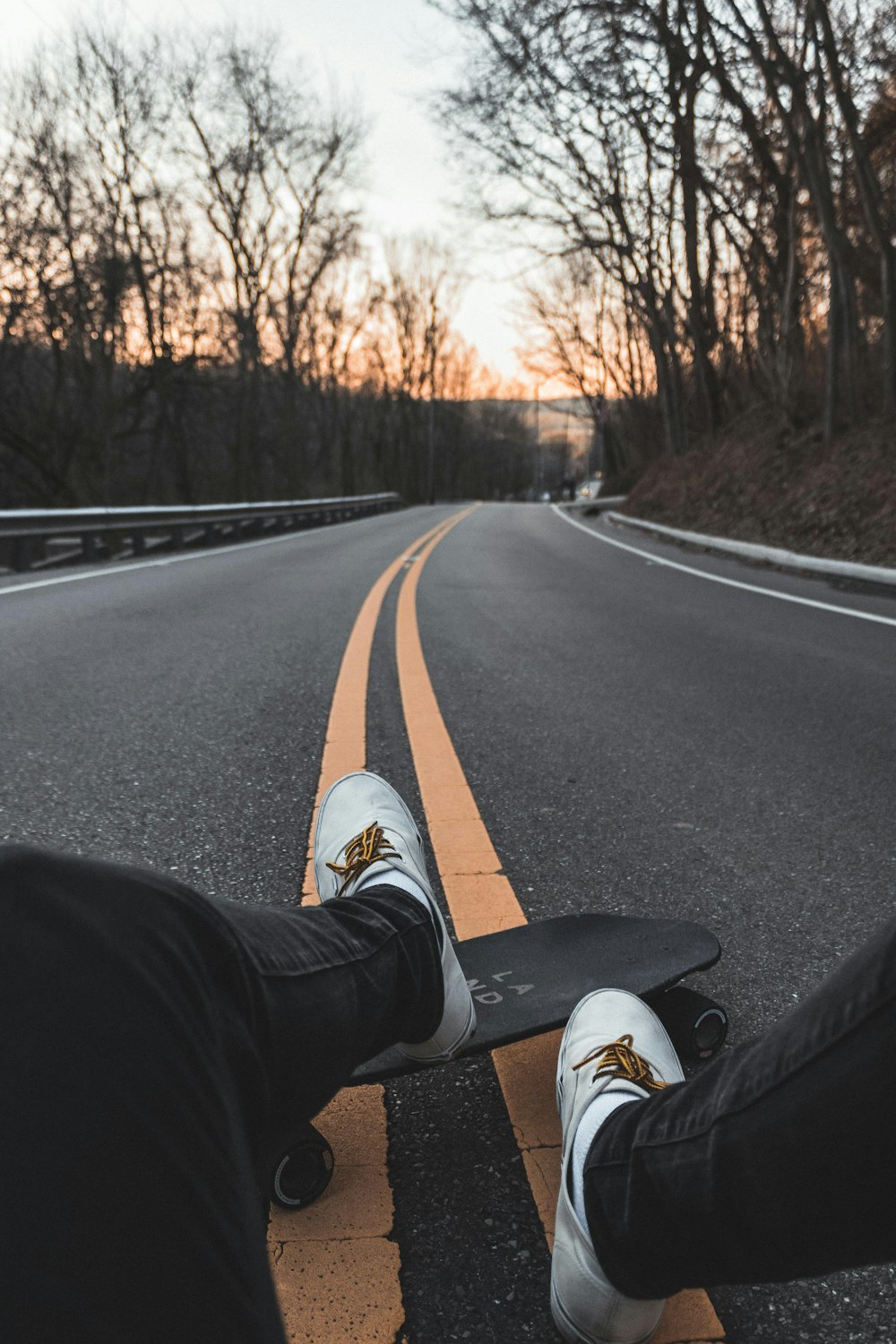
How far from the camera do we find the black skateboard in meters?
1.75

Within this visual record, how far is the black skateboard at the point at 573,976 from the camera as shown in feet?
5.74

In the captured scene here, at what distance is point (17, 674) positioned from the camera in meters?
5.08

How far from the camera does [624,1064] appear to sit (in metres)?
1.51

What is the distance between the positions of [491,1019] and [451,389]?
248 ft

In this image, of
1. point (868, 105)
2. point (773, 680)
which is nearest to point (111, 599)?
point (773, 680)

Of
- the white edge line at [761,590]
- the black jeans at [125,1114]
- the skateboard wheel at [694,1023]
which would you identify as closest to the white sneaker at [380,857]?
the skateboard wheel at [694,1023]

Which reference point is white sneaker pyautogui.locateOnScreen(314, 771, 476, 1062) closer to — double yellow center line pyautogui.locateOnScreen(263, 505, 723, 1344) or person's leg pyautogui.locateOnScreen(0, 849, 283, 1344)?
double yellow center line pyautogui.locateOnScreen(263, 505, 723, 1344)

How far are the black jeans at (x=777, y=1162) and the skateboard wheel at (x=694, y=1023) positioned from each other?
596 mm

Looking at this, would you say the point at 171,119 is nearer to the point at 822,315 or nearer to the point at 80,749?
the point at 822,315

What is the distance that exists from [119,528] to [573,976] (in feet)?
39.6

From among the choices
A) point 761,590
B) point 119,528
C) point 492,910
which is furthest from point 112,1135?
point 119,528

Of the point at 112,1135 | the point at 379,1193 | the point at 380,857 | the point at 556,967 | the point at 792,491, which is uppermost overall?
the point at 792,491

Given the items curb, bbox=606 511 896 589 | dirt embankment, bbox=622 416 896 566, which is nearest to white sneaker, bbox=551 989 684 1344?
curb, bbox=606 511 896 589

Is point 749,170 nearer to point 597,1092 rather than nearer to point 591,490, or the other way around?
point 597,1092
